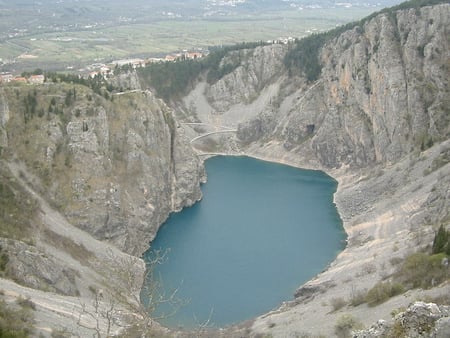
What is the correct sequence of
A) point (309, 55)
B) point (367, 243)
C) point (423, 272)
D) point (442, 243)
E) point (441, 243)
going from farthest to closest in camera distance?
point (309, 55) < point (367, 243) < point (441, 243) < point (442, 243) < point (423, 272)

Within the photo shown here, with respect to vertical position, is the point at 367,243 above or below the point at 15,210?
below

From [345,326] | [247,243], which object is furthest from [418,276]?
[247,243]

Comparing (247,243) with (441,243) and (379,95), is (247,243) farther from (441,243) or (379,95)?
(379,95)

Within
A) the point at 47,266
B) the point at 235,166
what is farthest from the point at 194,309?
the point at 235,166

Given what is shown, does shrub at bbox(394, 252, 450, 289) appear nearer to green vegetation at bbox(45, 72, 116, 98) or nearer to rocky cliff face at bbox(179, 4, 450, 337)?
rocky cliff face at bbox(179, 4, 450, 337)

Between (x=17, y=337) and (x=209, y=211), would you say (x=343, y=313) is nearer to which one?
(x=17, y=337)

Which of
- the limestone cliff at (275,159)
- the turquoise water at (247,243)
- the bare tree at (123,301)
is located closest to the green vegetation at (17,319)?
the limestone cliff at (275,159)

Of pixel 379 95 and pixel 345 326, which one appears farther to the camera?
pixel 379 95
